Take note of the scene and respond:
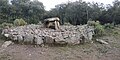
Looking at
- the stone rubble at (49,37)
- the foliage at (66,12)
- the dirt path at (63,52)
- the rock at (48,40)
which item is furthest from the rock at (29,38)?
the foliage at (66,12)

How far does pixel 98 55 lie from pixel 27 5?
38.7 feet

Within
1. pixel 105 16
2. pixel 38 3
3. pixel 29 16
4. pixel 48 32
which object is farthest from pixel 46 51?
pixel 38 3

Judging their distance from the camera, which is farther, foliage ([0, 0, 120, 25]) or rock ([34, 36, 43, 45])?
foliage ([0, 0, 120, 25])

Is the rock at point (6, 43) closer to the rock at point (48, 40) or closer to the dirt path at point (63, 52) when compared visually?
the dirt path at point (63, 52)

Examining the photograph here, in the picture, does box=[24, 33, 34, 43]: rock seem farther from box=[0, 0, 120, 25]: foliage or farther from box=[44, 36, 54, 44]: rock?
box=[0, 0, 120, 25]: foliage

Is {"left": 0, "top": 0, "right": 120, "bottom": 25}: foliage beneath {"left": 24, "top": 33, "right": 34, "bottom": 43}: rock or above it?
above

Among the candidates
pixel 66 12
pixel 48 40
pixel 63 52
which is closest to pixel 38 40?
pixel 48 40

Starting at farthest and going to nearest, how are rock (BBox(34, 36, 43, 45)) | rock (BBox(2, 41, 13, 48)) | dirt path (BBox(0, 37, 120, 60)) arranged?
1. rock (BBox(34, 36, 43, 45))
2. rock (BBox(2, 41, 13, 48))
3. dirt path (BBox(0, 37, 120, 60))

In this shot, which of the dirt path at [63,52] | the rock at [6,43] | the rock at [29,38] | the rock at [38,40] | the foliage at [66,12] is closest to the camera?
the dirt path at [63,52]

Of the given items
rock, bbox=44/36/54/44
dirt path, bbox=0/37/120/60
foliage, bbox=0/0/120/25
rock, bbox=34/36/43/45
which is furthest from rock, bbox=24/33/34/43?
foliage, bbox=0/0/120/25

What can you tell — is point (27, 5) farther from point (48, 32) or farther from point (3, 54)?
point (3, 54)

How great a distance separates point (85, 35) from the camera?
6.86 meters

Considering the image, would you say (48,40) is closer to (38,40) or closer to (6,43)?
(38,40)

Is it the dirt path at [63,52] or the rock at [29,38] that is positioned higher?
the rock at [29,38]
